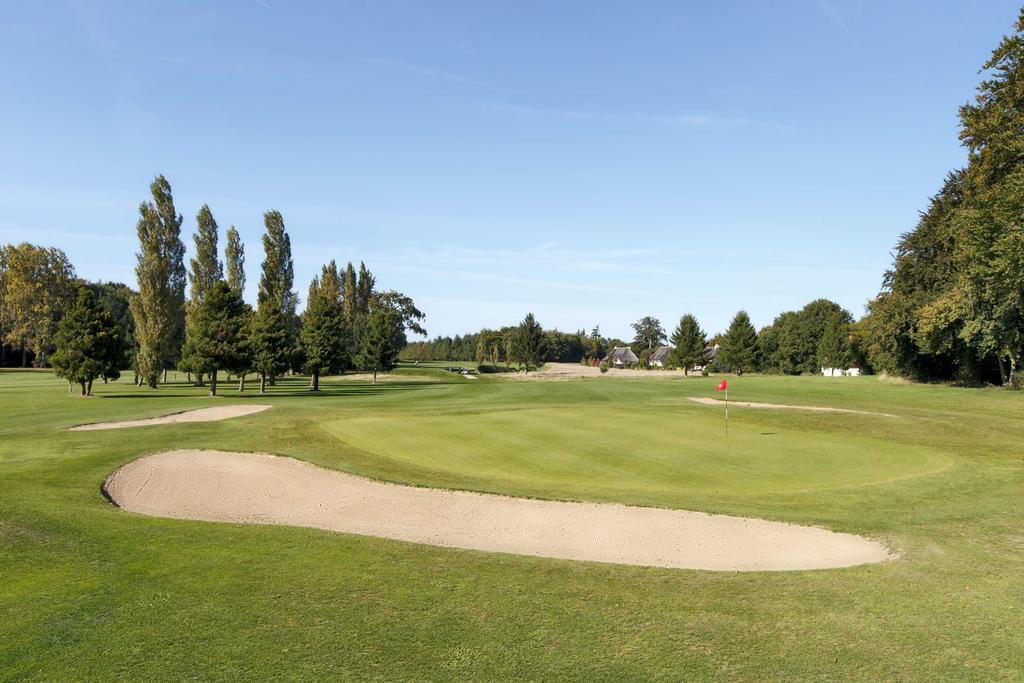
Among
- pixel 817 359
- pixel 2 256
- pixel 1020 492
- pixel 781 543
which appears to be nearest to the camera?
pixel 781 543

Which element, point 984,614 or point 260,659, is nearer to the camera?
point 260,659

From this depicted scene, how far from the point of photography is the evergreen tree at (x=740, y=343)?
105m

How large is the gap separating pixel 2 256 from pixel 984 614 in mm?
129402

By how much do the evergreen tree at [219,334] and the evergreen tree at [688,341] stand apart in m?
73.2

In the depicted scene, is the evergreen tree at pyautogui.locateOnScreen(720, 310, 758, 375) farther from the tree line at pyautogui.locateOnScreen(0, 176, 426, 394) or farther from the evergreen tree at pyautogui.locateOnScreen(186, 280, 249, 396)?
the evergreen tree at pyautogui.locateOnScreen(186, 280, 249, 396)

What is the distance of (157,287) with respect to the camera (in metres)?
58.8

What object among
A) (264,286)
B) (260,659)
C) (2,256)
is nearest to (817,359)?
(264,286)

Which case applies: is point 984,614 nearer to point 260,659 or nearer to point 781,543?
point 781,543

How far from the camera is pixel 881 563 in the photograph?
32.0 ft

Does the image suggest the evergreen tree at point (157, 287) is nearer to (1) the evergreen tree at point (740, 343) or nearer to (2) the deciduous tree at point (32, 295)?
(2) the deciduous tree at point (32, 295)

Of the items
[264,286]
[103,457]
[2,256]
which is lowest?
[103,457]

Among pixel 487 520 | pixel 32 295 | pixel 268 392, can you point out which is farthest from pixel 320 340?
pixel 32 295

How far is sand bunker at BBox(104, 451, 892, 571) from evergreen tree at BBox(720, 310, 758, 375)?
98.7 metres

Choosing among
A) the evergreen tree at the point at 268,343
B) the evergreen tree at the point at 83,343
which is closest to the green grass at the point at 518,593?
the evergreen tree at the point at 83,343
